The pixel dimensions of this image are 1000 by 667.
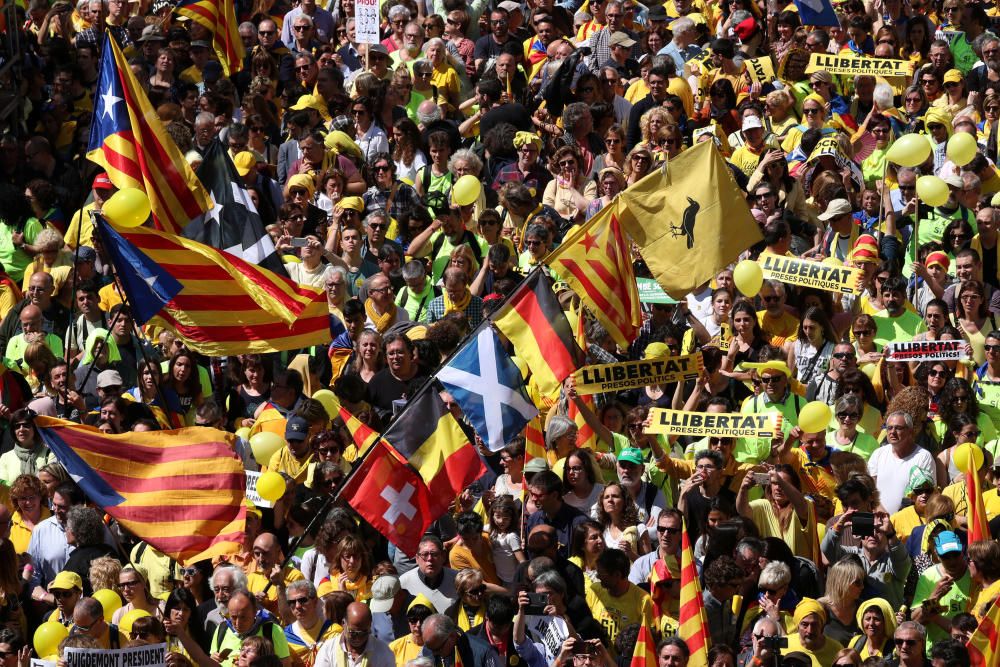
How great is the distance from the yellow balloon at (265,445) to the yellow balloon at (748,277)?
322 cm

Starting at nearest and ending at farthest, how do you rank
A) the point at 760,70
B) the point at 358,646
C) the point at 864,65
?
the point at 358,646, the point at 864,65, the point at 760,70

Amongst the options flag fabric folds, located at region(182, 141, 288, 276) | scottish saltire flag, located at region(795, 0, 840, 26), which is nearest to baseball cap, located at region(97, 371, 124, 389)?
flag fabric folds, located at region(182, 141, 288, 276)

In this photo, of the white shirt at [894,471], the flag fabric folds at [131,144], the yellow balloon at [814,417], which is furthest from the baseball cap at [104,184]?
the white shirt at [894,471]

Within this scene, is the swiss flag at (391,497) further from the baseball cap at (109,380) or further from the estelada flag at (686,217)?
the baseball cap at (109,380)

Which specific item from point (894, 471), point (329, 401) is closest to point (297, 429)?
point (329, 401)

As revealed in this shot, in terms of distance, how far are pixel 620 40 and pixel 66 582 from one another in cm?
804

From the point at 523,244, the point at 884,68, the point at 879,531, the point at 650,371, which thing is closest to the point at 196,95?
the point at 523,244

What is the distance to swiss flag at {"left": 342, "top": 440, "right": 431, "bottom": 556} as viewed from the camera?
13375mm

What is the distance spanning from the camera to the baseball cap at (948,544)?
44.0ft

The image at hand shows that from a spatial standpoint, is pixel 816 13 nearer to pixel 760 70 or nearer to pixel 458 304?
pixel 760 70

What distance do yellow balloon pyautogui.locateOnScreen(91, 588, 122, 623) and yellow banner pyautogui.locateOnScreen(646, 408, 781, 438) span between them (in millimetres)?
3341

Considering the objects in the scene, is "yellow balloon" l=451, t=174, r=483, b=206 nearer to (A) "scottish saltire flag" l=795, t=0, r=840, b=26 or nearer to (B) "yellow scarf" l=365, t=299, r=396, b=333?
(B) "yellow scarf" l=365, t=299, r=396, b=333

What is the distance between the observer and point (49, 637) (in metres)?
13.5

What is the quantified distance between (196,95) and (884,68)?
5.68 meters
